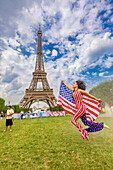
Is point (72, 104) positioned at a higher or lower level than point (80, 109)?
higher

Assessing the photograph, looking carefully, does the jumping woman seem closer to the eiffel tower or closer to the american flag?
the american flag

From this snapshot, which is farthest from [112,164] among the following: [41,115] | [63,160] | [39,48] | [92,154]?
[39,48]

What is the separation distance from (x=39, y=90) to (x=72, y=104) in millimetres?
32428

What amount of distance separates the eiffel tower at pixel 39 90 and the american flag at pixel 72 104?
28534mm

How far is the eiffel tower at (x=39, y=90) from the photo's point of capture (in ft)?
112

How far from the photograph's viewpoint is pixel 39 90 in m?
36.7

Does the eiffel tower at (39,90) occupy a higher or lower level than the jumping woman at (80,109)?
higher

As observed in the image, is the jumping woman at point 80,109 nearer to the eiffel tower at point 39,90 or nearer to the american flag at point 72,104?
the american flag at point 72,104

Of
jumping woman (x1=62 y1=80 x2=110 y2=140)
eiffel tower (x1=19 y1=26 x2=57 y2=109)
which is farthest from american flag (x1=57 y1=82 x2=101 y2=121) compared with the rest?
eiffel tower (x1=19 y1=26 x2=57 y2=109)

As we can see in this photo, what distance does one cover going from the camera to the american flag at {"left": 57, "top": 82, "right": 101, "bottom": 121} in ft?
14.1

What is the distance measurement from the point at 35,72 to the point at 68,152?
36.4 meters

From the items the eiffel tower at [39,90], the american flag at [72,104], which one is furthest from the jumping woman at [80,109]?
the eiffel tower at [39,90]

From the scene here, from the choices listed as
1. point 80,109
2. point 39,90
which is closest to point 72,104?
point 80,109

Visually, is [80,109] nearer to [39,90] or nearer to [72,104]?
[72,104]
